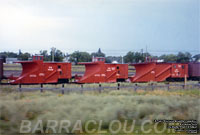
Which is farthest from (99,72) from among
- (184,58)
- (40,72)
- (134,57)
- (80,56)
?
(80,56)

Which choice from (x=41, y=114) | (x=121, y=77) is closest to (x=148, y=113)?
(x=41, y=114)

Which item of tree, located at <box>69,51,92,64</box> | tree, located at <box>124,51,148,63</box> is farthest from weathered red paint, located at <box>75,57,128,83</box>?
tree, located at <box>124,51,148,63</box>

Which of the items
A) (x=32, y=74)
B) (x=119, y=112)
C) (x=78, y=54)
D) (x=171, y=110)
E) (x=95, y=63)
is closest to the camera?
(x=119, y=112)

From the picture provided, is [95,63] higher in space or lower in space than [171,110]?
higher

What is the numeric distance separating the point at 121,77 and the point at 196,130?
23161 millimetres

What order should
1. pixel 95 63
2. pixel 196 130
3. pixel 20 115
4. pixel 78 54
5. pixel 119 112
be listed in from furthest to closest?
pixel 78 54 < pixel 95 63 < pixel 119 112 < pixel 196 130 < pixel 20 115

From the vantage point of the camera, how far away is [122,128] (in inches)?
288

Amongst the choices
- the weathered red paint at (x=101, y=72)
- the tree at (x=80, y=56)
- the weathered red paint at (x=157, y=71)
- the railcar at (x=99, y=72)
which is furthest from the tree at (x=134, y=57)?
the weathered red paint at (x=101, y=72)

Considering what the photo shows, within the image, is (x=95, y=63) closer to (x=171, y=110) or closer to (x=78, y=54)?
(x=171, y=110)

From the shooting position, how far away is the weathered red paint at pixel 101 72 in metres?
28.5

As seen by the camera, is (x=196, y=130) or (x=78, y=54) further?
(x=78, y=54)

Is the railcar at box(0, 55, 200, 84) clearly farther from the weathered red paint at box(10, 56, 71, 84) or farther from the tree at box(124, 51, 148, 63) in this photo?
the tree at box(124, 51, 148, 63)

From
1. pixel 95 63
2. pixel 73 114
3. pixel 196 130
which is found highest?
pixel 95 63

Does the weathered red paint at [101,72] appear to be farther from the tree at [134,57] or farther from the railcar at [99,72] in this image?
the tree at [134,57]
